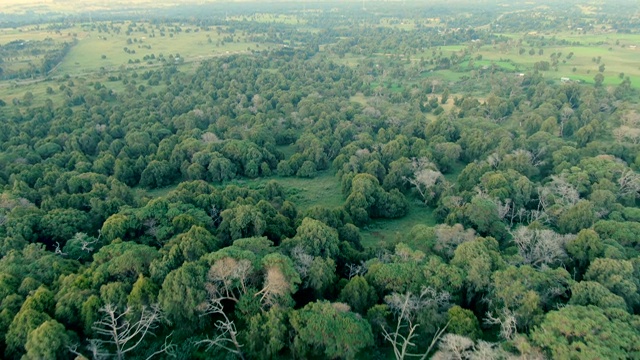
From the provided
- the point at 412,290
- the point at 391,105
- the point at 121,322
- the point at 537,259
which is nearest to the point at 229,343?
the point at 121,322

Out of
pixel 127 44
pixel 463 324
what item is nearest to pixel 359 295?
pixel 463 324

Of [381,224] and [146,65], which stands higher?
[146,65]

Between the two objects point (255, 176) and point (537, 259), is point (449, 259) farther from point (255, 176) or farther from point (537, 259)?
point (255, 176)

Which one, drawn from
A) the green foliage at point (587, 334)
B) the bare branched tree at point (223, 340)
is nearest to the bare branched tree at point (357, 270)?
the bare branched tree at point (223, 340)

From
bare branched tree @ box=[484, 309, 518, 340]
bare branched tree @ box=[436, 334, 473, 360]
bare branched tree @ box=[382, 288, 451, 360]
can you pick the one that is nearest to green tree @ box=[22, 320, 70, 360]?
bare branched tree @ box=[382, 288, 451, 360]

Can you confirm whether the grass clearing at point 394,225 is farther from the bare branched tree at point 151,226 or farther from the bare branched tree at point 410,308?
the bare branched tree at point 151,226

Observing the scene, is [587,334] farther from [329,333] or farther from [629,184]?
[629,184]
